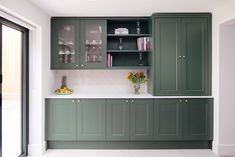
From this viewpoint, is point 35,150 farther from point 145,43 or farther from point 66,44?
point 145,43

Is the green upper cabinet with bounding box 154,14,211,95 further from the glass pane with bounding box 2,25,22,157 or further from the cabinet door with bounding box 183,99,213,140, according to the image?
the glass pane with bounding box 2,25,22,157

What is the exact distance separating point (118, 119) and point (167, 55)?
139 centimetres

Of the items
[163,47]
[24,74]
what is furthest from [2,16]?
[163,47]

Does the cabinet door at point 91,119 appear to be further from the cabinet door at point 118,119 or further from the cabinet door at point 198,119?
the cabinet door at point 198,119

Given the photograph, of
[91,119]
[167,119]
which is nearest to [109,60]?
[91,119]

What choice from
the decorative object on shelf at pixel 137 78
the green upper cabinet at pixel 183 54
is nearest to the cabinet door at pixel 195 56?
the green upper cabinet at pixel 183 54

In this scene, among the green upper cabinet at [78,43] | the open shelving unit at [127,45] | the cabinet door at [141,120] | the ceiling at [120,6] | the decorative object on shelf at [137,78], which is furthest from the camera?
the open shelving unit at [127,45]

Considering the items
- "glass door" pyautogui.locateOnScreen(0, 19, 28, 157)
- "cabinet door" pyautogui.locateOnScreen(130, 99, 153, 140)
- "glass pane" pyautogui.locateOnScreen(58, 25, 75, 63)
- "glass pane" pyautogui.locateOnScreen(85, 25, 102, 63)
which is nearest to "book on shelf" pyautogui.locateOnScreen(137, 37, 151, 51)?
"glass pane" pyautogui.locateOnScreen(85, 25, 102, 63)

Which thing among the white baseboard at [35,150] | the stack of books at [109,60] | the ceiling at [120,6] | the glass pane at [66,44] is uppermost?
the ceiling at [120,6]

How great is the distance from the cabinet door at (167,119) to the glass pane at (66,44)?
182cm

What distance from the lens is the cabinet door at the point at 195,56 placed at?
3.80m

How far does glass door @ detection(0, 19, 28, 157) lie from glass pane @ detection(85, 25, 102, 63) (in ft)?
3.49

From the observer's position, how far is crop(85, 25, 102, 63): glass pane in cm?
402

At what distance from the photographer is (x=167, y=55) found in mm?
3807
